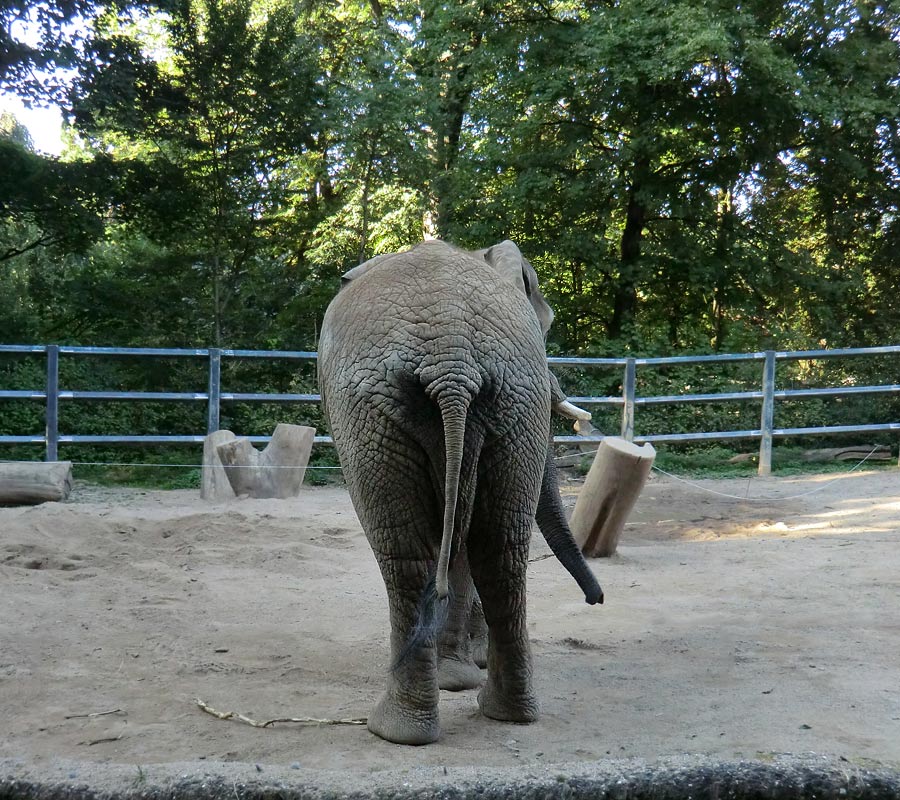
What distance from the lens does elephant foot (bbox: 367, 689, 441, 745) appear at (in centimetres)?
321

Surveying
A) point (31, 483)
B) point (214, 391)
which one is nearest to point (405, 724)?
point (31, 483)

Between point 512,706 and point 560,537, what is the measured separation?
101cm

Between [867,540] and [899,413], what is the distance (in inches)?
266

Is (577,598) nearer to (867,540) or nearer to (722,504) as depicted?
(867,540)

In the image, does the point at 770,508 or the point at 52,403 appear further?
the point at 52,403

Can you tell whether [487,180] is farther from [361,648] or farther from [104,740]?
[104,740]

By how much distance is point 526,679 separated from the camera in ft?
11.5

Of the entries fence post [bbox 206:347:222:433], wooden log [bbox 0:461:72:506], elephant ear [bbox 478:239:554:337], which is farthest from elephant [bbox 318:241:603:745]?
fence post [bbox 206:347:222:433]

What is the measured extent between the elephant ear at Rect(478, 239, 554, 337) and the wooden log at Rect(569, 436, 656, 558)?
2648mm

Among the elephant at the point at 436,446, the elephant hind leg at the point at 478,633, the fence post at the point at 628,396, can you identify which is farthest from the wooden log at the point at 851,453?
the elephant at the point at 436,446

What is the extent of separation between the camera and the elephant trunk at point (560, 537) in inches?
168

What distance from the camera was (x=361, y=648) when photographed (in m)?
4.55

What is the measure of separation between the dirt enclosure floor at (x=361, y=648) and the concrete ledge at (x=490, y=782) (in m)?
0.02

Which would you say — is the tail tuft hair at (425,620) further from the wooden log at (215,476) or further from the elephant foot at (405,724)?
the wooden log at (215,476)
